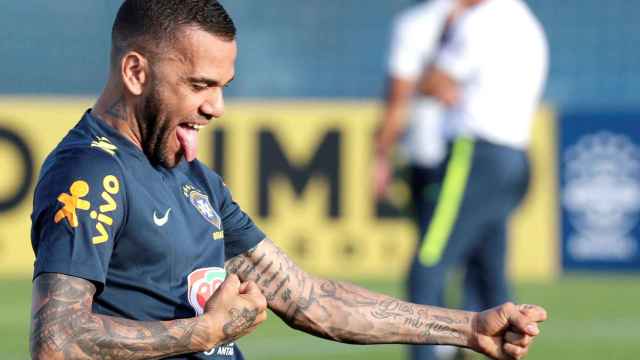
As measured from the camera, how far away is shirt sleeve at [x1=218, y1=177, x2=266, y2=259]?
427 cm

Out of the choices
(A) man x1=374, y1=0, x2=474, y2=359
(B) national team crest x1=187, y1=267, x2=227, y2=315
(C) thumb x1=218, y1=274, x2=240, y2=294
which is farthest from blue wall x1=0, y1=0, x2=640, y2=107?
(C) thumb x1=218, y1=274, x2=240, y2=294

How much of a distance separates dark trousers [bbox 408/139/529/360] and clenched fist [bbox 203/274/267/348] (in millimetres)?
3381

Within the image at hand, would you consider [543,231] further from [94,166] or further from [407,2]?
[94,166]

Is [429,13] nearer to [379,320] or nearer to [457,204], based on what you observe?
[457,204]

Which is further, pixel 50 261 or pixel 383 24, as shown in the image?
pixel 383 24

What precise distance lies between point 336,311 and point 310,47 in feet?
39.0

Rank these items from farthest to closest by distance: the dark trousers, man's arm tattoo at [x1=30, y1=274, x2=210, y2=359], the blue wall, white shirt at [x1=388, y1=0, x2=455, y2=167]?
the blue wall < white shirt at [x1=388, y1=0, x2=455, y2=167] < the dark trousers < man's arm tattoo at [x1=30, y1=274, x2=210, y2=359]

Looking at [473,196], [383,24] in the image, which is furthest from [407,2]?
[473,196]

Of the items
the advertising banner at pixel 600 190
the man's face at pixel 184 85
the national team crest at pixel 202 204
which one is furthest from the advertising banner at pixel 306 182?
the man's face at pixel 184 85

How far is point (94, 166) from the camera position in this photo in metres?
3.66

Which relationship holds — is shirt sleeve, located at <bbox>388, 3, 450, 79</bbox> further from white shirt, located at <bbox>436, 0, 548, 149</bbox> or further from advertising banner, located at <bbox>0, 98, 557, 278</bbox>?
advertising banner, located at <bbox>0, 98, 557, 278</bbox>

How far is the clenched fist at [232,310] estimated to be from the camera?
3672 millimetres

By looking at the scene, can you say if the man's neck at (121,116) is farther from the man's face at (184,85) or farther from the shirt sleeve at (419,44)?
the shirt sleeve at (419,44)

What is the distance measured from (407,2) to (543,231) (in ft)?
12.4
